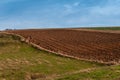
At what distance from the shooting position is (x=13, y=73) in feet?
102

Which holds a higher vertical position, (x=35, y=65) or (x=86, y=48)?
(x=86, y=48)

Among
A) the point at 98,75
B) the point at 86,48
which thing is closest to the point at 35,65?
the point at 86,48

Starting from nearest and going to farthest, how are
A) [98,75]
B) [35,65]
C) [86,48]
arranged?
1. [98,75]
2. [35,65]
3. [86,48]

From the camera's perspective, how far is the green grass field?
28.3m

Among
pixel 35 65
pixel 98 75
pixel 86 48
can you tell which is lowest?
pixel 35 65

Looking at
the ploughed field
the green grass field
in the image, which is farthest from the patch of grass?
the ploughed field

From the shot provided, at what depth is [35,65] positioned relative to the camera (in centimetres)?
3444

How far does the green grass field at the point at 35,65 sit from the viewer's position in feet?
92.7

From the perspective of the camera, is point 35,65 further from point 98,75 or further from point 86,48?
point 98,75

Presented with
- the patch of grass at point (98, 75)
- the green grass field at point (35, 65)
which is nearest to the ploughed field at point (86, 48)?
the green grass field at point (35, 65)

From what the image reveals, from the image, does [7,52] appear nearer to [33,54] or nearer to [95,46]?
[33,54]

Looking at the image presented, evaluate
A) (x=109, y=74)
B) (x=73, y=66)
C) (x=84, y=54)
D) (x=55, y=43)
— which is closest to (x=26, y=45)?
(x=55, y=43)

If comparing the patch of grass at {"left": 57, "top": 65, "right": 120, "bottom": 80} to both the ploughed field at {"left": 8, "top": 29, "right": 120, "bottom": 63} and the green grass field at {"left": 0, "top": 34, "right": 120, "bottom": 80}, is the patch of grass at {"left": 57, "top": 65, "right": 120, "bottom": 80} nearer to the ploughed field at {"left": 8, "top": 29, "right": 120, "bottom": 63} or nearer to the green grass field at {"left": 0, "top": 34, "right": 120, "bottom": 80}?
the green grass field at {"left": 0, "top": 34, "right": 120, "bottom": 80}

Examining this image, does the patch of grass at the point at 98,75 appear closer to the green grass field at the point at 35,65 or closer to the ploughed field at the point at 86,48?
the green grass field at the point at 35,65
